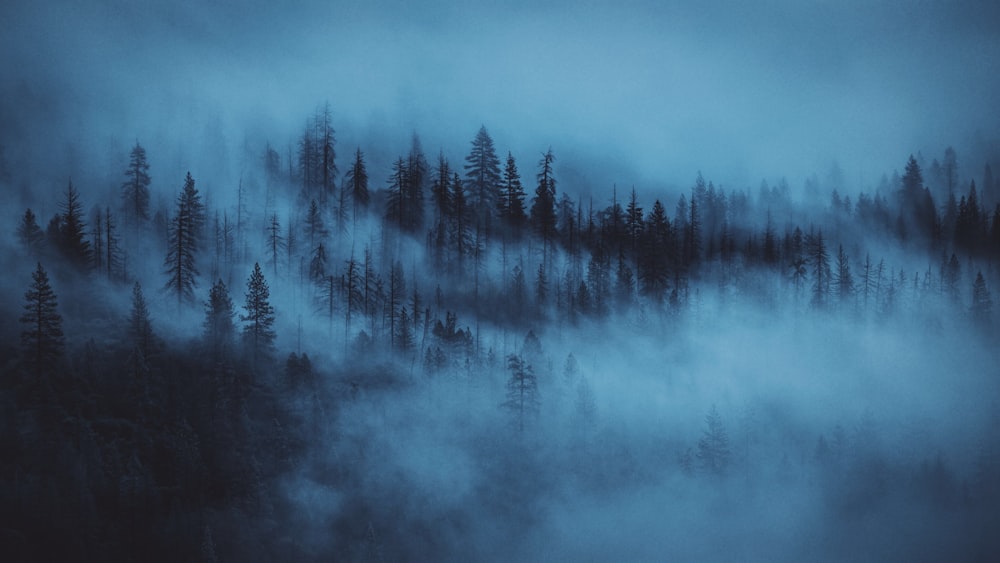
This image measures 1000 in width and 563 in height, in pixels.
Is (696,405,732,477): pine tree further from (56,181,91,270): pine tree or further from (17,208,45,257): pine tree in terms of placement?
(17,208,45,257): pine tree

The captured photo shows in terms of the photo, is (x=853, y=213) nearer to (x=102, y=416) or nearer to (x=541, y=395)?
(x=541, y=395)

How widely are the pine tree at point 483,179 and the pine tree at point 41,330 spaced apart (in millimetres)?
64818

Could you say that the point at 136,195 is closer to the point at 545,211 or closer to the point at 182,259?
the point at 182,259

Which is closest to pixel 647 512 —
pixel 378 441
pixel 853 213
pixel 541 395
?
pixel 541 395

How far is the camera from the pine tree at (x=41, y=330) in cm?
11094

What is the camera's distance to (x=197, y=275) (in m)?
133

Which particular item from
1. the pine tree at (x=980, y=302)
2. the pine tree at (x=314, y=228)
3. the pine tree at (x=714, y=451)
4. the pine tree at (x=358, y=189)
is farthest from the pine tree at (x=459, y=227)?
the pine tree at (x=980, y=302)

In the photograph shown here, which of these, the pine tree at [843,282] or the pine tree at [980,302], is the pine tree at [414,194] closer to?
the pine tree at [843,282]

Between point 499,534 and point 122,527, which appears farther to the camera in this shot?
point 499,534

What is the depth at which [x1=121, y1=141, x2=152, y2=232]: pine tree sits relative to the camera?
142375mm

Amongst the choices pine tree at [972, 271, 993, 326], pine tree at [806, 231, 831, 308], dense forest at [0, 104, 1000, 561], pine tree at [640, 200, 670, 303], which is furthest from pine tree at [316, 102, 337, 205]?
pine tree at [972, 271, 993, 326]

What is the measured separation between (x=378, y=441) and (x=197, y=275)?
110ft

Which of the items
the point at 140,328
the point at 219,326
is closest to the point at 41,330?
the point at 140,328

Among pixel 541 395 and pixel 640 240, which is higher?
pixel 640 240
